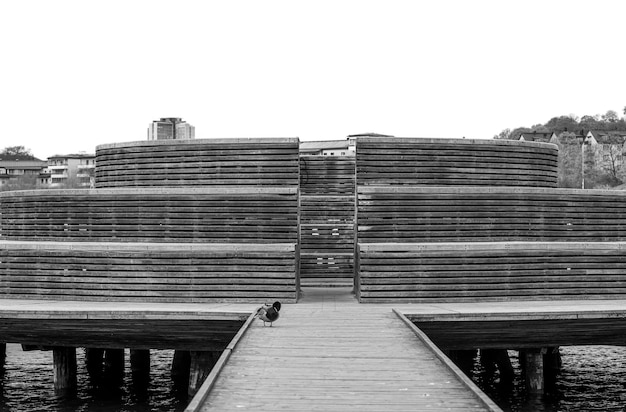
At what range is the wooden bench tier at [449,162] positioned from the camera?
23453 mm

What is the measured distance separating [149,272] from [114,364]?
160 inches

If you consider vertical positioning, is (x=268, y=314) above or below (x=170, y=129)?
below

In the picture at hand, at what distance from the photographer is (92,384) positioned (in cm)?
2178

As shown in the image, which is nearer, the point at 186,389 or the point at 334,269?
the point at 186,389

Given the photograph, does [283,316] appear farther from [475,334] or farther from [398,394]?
[398,394]

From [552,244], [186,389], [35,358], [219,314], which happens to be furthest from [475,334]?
[35,358]

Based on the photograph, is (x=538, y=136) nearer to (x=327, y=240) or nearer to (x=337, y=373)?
(x=327, y=240)

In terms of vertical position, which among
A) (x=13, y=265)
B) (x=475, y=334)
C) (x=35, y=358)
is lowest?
(x=35, y=358)

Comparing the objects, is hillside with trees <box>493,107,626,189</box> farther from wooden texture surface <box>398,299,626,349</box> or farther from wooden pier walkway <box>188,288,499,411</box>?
wooden pier walkway <box>188,288,499,411</box>

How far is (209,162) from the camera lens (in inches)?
918

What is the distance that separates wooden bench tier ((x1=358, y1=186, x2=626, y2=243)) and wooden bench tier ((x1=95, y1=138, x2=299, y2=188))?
8.34 feet

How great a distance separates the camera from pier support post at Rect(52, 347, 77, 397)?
65.9ft

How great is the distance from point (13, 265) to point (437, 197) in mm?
11115

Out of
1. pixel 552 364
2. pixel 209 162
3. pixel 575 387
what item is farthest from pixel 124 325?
pixel 552 364
